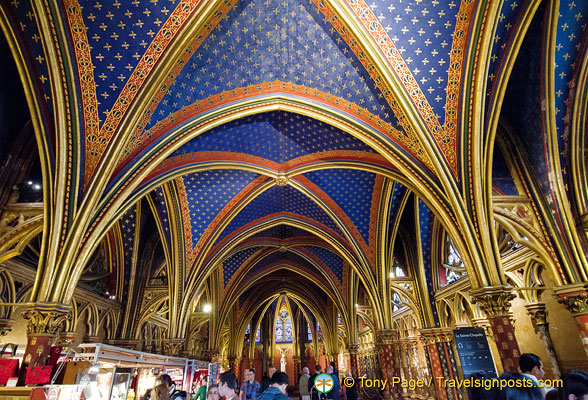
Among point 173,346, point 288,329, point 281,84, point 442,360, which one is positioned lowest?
point 442,360

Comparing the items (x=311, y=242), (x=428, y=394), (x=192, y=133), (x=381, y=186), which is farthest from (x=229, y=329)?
(x=192, y=133)

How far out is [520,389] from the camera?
89.8 inches

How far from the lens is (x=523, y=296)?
828 cm

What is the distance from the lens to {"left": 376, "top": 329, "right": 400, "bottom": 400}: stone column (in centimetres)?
1211

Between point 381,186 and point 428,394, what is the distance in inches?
363

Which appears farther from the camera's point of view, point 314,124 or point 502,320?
point 314,124

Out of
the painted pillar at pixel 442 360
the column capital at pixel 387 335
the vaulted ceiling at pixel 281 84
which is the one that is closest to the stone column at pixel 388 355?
the column capital at pixel 387 335

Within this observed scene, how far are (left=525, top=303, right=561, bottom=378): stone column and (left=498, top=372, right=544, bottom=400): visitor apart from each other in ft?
23.3

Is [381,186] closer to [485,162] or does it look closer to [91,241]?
Answer: [485,162]

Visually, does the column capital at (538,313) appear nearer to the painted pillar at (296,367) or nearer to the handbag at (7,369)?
the handbag at (7,369)

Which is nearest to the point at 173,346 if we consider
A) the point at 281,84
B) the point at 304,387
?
the point at 304,387

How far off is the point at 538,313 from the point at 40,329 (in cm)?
1087

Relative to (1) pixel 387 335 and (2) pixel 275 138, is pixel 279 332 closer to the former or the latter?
(1) pixel 387 335

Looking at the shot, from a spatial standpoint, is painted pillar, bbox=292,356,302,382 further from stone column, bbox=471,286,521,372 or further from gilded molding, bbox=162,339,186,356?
stone column, bbox=471,286,521,372
